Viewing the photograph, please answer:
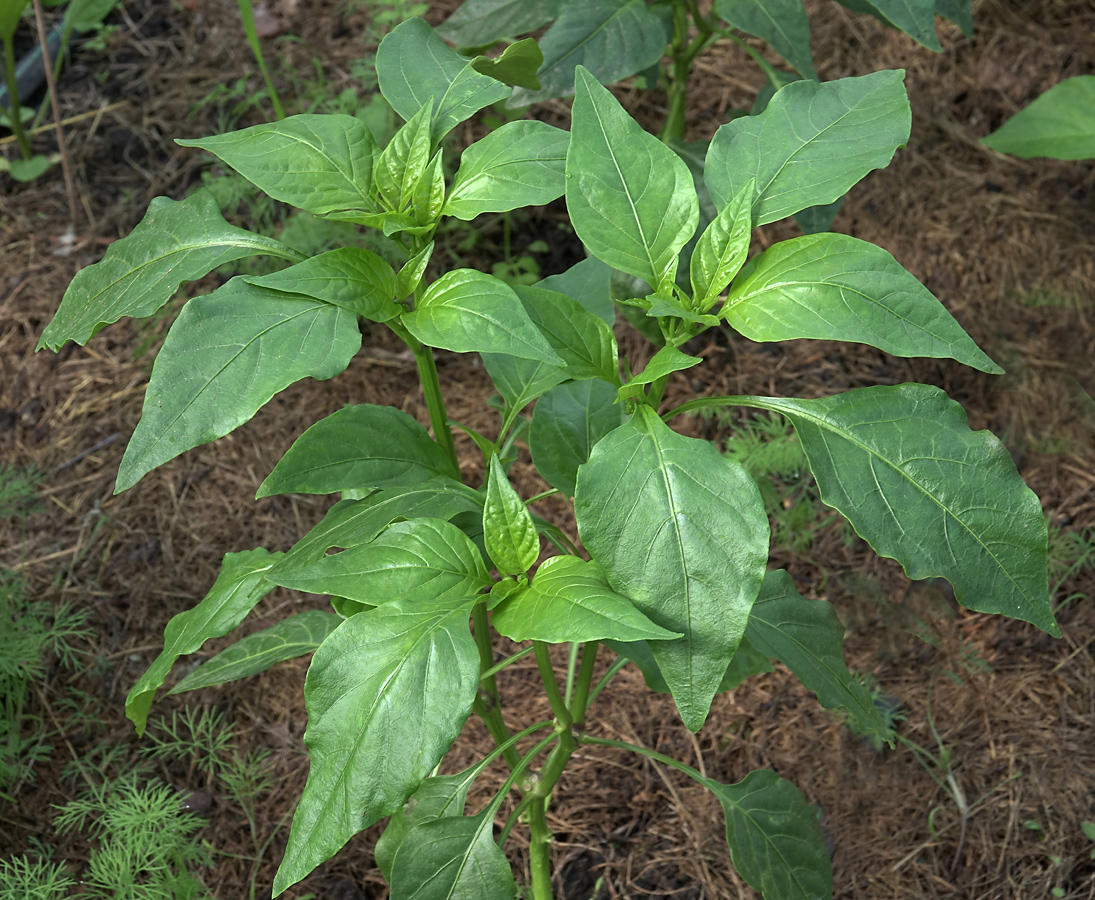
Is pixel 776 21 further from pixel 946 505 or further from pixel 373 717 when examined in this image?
pixel 373 717

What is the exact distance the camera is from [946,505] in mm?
1284

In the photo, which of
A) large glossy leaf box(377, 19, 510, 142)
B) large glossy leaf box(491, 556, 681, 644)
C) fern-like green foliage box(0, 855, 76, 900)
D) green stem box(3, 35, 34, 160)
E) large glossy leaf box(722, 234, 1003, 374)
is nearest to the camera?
large glossy leaf box(491, 556, 681, 644)

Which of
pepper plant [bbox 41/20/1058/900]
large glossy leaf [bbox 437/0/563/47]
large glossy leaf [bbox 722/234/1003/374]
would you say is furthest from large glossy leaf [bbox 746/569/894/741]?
large glossy leaf [bbox 437/0/563/47]

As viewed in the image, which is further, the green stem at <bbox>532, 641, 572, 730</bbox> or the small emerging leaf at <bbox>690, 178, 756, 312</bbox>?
the green stem at <bbox>532, 641, 572, 730</bbox>

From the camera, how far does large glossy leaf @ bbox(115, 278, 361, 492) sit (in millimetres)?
1168

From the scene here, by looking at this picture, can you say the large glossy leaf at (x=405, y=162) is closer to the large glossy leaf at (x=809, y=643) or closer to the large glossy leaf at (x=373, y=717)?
the large glossy leaf at (x=373, y=717)

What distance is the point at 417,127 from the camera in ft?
4.61

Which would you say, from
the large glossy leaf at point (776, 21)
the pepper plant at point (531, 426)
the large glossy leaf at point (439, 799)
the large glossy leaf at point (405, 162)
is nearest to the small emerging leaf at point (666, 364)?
the pepper plant at point (531, 426)

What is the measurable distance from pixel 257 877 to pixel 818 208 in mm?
2036

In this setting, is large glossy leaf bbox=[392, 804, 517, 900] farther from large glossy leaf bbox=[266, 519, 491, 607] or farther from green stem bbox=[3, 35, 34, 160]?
green stem bbox=[3, 35, 34, 160]

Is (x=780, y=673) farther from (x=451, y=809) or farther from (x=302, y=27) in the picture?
(x=302, y=27)

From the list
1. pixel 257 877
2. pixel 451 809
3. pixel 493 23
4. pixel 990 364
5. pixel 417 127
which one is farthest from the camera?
pixel 493 23

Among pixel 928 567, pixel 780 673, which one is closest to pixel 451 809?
pixel 928 567

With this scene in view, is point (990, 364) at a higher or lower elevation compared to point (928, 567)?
higher
